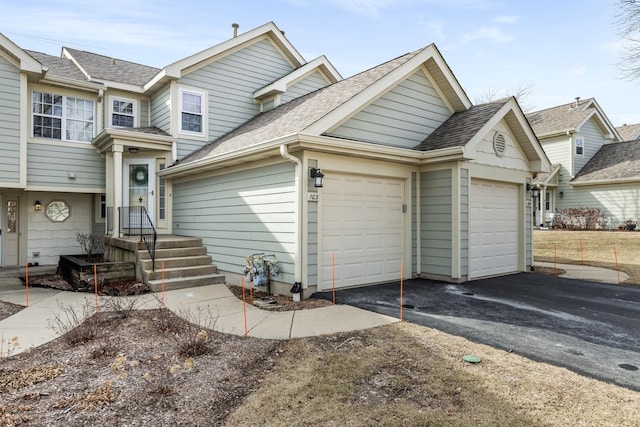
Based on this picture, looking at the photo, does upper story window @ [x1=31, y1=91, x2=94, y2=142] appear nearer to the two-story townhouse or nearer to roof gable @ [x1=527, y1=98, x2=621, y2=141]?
the two-story townhouse

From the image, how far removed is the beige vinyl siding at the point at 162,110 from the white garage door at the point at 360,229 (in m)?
6.46

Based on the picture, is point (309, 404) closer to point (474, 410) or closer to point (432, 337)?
point (474, 410)

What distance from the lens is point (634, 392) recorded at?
3.47m

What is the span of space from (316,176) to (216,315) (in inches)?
118

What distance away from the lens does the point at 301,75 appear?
44.2ft

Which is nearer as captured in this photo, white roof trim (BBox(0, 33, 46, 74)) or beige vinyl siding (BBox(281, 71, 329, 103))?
white roof trim (BBox(0, 33, 46, 74))

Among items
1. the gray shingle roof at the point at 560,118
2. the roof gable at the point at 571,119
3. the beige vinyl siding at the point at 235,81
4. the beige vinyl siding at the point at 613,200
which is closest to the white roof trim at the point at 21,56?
the beige vinyl siding at the point at 235,81

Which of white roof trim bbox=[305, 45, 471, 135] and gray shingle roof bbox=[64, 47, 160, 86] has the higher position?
gray shingle roof bbox=[64, 47, 160, 86]

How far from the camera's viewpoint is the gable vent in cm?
946

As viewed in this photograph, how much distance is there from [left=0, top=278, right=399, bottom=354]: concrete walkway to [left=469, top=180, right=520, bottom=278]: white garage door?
4290 mm

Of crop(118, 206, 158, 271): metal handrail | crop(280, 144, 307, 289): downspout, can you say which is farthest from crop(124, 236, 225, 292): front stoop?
crop(280, 144, 307, 289): downspout

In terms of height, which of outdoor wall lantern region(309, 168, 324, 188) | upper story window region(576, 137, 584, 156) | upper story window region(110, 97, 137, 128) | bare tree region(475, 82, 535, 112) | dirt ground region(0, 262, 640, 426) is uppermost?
bare tree region(475, 82, 535, 112)

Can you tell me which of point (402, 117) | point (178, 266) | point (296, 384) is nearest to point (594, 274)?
point (402, 117)

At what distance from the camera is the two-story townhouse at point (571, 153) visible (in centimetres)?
2103
